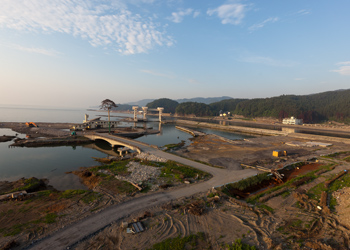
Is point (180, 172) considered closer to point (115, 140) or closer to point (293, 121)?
point (115, 140)

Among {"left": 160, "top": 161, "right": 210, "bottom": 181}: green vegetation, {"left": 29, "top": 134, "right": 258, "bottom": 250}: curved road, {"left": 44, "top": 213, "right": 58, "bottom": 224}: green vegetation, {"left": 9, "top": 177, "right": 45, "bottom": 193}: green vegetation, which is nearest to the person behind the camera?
{"left": 29, "top": 134, "right": 258, "bottom": 250}: curved road

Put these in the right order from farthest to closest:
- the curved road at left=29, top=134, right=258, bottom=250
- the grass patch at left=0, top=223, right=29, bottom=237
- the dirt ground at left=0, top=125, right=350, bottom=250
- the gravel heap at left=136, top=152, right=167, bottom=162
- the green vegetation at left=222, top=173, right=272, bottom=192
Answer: the gravel heap at left=136, top=152, right=167, bottom=162, the green vegetation at left=222, top=173, right=272, bottom=192, the grass patch at left=0, top=223, right=29, bottom=237, the dirt ground at left=0, top=125, right=350, bottom=250, the curved road at left=29, top=134, right=258, bottom=250

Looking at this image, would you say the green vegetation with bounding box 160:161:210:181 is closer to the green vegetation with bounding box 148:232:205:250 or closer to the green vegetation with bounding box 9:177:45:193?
the green vegetation with bounding box 148:232:205:250

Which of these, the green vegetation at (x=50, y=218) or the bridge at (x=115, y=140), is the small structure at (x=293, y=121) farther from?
the green vegetation at (x=50, y=218)

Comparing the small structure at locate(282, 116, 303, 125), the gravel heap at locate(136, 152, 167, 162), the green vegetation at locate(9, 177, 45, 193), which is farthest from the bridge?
the small structure at locate(282, 116, 303, 125)

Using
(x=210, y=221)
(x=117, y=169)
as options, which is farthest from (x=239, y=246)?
(x=117, y=169)

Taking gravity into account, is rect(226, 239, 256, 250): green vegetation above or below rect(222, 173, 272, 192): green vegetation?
above
